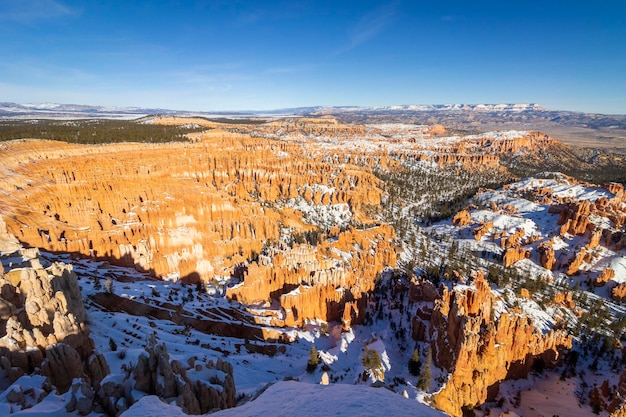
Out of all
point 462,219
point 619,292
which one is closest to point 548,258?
point 619,292

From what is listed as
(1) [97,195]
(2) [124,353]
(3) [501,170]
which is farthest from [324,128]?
(2) [124,353]

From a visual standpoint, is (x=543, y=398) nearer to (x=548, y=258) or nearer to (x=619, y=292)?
(x=619, y=292)

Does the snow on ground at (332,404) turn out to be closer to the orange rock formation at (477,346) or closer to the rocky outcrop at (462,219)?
the orange rock formation at (477,346)

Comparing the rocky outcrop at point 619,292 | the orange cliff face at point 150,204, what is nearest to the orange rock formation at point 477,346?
the rocky outcrop at point 619,292

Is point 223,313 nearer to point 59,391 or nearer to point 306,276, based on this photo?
point 306,276

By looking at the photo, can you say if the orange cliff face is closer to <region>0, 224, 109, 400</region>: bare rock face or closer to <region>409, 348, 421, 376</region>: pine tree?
<region>0, 224, 109, 400</region>: bare rock face
